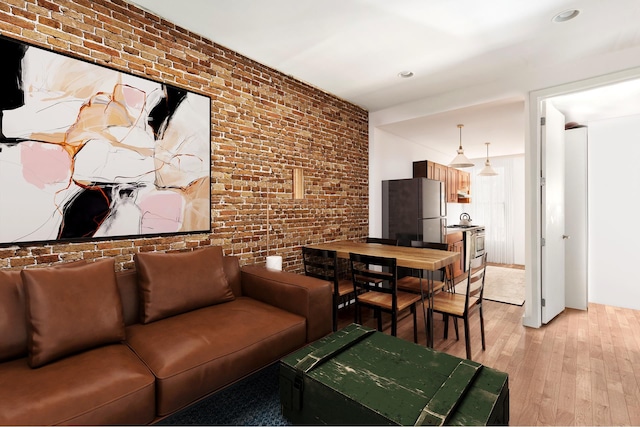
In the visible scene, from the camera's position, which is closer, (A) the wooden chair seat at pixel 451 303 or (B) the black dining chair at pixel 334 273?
(A) the wooden chair seat at pixel 451 303

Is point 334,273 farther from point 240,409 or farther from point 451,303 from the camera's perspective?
point 240,409

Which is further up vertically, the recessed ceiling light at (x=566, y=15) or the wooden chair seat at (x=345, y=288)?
the recessed ceiling light at (x=566, y=15)

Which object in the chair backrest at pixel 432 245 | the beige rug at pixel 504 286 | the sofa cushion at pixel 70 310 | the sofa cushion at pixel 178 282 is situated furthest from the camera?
the beige rug at pixel 504 286

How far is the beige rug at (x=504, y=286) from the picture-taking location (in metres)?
4.46

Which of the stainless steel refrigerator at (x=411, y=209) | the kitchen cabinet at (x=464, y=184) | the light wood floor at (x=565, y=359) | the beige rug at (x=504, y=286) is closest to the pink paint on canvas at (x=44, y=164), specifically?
the light wood floor at (x=565, y=359)

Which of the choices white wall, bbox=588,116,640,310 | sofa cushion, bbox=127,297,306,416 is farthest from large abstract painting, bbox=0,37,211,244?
white wall, bbox=588,116,640,310

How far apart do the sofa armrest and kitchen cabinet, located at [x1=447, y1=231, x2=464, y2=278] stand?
3.78m

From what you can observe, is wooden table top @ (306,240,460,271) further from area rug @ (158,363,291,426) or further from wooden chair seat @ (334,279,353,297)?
area rug @ (158,363,291,426)

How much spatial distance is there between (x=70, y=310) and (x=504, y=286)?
564cm

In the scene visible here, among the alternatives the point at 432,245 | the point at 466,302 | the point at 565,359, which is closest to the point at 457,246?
the point at 432,245

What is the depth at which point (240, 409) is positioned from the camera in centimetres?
197

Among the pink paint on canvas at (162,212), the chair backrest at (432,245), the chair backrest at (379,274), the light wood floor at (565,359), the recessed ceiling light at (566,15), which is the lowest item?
the light wood floor at (565,359)

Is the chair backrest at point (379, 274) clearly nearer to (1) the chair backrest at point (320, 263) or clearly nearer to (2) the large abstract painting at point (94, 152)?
(1) the chair backrest at point (320, 263)

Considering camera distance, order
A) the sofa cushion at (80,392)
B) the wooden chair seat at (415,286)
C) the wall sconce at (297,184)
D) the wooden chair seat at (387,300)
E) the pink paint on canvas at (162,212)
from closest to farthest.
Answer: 1. the sofa cushion at (80,392)
2. the pink paint on canvas at (162,212)
3. the wooden chair seat at (387,300)
4. the wooden chair seat at (415,286)
5. the wall sconce at (297,184)
